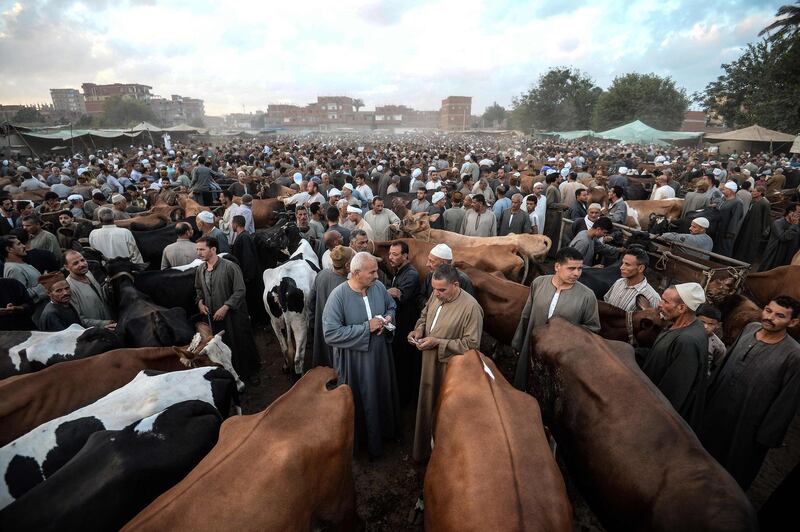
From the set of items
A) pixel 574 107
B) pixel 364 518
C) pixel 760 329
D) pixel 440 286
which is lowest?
pixel 364 518

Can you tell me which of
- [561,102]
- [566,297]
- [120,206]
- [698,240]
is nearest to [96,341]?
[566,297]

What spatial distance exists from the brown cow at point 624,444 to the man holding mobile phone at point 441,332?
717 millimetres

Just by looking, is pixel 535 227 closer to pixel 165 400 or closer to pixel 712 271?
pixel 712 271

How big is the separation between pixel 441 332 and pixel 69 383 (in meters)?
3.11

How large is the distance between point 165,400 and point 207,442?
542mm

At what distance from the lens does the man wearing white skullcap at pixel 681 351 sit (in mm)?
3098

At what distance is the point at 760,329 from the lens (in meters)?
3.18

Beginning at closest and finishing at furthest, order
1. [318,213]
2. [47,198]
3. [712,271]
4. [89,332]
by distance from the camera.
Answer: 1. [89,332]
2. [712,271]
3. [318,213]
4. [47,198]

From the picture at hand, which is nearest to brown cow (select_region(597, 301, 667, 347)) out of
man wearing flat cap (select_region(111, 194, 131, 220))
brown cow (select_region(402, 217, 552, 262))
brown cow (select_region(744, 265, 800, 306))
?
brown cow (select_region(402, 217, 552, 262))

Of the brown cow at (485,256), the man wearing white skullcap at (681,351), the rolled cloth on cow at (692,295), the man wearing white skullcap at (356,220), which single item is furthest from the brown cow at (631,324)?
the man wearing white skullcap at (356,220)

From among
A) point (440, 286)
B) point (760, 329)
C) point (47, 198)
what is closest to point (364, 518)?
point (440, 286)

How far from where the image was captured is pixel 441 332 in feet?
11.1

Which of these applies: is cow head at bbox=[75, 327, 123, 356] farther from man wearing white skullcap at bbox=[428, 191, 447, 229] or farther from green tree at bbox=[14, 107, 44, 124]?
green tree at bbox=[14, 107, 44, 124]

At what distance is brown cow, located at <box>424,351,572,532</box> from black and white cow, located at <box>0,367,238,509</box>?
195cm
